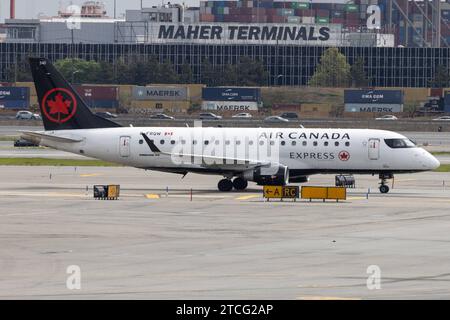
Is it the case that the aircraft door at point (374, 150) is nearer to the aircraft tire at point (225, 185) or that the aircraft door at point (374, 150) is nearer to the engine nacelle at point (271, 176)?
the engine nacelle at point (271, 176)

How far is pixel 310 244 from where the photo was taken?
45344 millimetres

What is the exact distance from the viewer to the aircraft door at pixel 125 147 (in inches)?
2825

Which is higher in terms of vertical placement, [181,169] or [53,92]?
[53,92]

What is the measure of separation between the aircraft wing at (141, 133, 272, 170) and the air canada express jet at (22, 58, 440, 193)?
0.06 meters

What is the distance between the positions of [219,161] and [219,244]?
83.9 feet

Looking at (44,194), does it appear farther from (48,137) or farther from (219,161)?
(219,161)

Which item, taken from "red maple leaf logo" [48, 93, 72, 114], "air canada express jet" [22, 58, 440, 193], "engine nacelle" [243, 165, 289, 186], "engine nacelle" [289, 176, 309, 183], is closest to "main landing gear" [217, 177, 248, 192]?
"air canada express jet" [22, 58, 440, 193]

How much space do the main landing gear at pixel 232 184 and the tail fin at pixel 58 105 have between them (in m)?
8.04

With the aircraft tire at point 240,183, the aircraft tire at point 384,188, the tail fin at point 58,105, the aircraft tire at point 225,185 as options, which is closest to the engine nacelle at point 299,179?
the aircraft tire at point 240,183

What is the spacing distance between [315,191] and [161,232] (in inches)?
682

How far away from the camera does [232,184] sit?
A: 7156 cm

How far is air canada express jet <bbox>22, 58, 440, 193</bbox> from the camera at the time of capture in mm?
69938
